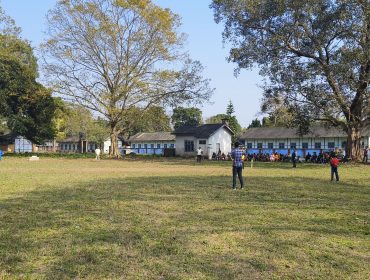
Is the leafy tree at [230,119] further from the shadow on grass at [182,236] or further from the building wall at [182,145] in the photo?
the shadow on grass at [182,236]

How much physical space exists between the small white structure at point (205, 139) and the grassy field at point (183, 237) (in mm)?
38696

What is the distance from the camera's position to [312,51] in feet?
98.1

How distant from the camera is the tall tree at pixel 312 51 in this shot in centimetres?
2767

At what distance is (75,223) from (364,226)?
527 centimetres

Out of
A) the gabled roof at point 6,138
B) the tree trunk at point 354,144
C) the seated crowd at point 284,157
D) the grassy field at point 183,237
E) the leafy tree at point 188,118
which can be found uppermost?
the leafy tree at point 188,118

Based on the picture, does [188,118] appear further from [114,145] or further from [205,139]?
[114,145]

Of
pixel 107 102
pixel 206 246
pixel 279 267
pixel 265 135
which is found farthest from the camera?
pixel 265 135

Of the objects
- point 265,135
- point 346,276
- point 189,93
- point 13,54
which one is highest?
point 13,54

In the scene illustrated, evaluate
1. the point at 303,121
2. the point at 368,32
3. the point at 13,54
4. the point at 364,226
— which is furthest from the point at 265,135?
the point at 364,226

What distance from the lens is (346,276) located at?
471 centimetres

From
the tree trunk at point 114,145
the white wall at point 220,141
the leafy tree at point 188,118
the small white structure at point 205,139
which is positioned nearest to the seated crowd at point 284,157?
the white wall at point 220,141

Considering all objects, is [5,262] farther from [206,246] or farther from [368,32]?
[368,32]

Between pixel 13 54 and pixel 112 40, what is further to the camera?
pixel 13 54

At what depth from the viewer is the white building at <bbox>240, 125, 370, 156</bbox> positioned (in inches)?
1903
